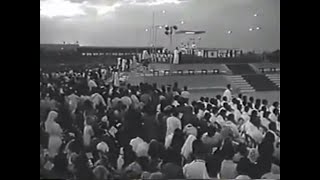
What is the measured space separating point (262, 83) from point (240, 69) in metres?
0.13

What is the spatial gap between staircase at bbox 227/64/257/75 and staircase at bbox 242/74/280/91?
4 cm

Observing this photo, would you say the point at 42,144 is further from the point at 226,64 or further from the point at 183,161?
the point at 226,64

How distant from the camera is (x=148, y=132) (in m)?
2.28

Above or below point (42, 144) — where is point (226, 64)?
above

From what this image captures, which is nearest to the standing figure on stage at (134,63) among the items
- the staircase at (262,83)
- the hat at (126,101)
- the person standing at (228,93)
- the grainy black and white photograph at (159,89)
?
the grainy black and white photograph at (159,89)

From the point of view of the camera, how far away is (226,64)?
92.4 inches

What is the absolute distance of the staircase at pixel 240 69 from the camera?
2354mm

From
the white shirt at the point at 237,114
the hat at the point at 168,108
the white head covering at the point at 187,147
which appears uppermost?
the hat at the point at 168,108

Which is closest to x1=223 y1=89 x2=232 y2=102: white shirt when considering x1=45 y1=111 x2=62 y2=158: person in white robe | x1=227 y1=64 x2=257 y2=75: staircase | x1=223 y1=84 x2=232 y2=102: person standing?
x1=223 y1=84 x2=232 y2=102: person standing

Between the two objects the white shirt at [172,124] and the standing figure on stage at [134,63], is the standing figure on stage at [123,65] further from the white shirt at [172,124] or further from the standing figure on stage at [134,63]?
the white shirt at [172,124]

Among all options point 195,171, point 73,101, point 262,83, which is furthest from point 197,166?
point 73,101

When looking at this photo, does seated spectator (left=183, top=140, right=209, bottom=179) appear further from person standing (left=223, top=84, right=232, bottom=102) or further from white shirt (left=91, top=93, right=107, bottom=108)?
white shirt (left=91, top=93, right=107, bottom=108)
